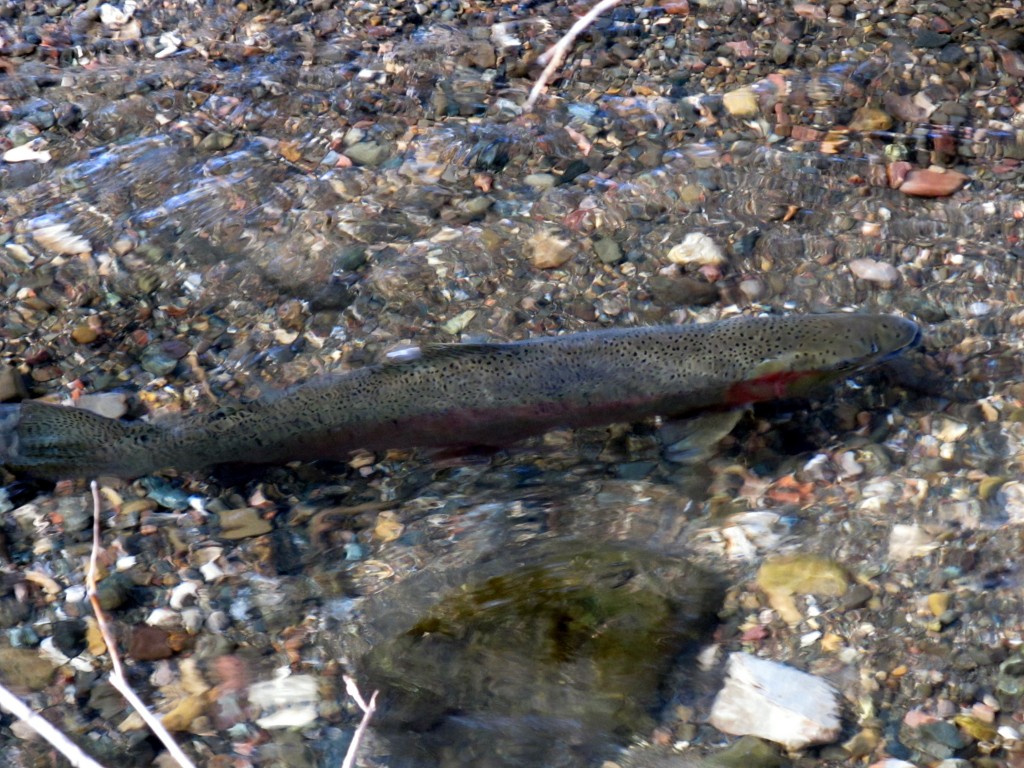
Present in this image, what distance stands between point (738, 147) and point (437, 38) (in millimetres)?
2094

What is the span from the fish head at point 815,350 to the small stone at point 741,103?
1708 millimetres

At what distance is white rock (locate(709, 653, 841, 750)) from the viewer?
338 centimetres

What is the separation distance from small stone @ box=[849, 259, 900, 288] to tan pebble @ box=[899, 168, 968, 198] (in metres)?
0.56

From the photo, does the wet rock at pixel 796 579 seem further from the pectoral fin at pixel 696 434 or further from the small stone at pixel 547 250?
the small stone at pixel 547 250

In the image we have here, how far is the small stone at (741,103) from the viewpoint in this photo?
5.67 metres

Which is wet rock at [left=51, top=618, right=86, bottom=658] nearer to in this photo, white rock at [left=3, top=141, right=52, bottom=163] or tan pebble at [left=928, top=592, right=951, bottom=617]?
white rock at [left=3, top=141, right=52, bottom=163]

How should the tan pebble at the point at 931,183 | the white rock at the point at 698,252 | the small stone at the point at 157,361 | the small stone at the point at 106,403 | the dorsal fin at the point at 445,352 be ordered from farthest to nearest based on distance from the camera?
the tan pebble at the point at 931,183 → the white rock at the point at 698,252 → the small stone at the point at 157,361 → the small stone at the point at 106,403 → the dorsal fin at the point at 445,352

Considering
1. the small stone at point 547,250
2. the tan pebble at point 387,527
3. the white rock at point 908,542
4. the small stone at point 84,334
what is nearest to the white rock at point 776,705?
the white rock at point 908,542

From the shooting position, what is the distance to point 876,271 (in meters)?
4.92

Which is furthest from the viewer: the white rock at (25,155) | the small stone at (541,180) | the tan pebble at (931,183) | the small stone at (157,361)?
the white rock at (25,155)

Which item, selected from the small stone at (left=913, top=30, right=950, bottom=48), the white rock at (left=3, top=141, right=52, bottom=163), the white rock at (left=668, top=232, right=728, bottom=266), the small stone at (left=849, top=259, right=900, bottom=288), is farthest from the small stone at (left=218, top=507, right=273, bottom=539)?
the small stone at (left=913, top=30, right=950, bottom=48)

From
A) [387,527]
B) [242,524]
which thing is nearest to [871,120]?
[387,527]

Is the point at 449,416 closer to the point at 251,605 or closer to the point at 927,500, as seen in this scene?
the point at 251,605

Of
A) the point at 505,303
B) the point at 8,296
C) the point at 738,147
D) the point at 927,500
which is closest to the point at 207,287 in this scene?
the point at 8,296
